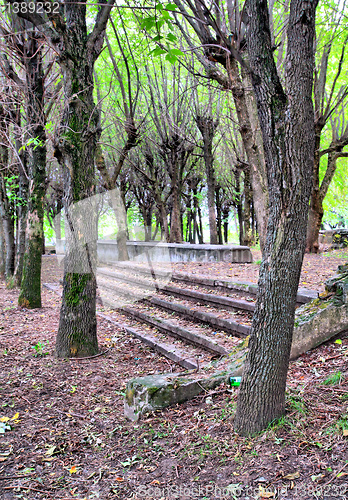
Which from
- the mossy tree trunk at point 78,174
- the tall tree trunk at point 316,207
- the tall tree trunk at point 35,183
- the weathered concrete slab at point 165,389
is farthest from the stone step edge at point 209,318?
the tall tree trunk at point 316,207

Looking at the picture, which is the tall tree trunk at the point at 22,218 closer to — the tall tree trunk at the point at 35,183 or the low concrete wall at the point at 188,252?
the tall tree trunk at the point at 35,183

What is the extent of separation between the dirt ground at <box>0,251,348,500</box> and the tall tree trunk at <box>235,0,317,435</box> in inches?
12.0

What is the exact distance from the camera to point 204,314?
18.3 feet

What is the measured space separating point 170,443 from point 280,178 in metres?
2.17

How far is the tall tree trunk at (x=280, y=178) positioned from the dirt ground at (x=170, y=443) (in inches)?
12.0

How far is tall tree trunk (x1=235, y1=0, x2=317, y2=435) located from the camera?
2.36 m

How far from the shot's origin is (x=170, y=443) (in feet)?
9.29

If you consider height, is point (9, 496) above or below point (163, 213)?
below

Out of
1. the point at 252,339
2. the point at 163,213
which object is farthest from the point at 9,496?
the point at 163,213

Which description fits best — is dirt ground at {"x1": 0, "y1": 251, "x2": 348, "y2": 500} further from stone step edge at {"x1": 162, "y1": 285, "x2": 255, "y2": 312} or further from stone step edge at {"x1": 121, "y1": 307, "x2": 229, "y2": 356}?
stone step edge at {"x1": 162, "y1": 285, "x2": 255, "y2": 312}

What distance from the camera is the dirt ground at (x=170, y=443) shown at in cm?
219

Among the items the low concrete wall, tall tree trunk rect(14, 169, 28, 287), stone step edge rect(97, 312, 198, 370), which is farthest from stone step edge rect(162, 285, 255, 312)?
tall tree trunk rect(14, 169, 28, 287)

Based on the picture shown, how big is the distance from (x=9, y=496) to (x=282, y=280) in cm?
231

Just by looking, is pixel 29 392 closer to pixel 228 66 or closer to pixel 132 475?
pixel 132 475
